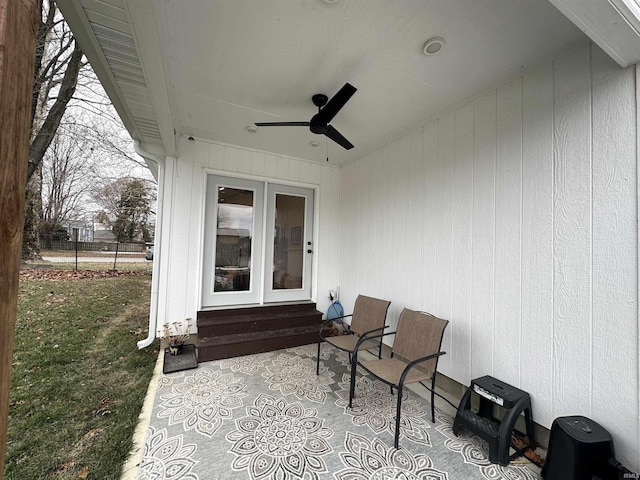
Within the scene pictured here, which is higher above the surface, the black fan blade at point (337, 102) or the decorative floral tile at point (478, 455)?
the black fan blade at point (337, 102)

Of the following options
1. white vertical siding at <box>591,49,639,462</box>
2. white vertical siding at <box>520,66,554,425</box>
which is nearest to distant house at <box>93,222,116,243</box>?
white vertical siding at <box>520,66,554,425</box>

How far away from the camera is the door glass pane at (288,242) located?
4363 mm

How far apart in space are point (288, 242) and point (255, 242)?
22.0 inches

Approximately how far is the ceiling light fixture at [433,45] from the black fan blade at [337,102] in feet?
1.88

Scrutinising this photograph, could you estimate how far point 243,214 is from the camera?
414 cm

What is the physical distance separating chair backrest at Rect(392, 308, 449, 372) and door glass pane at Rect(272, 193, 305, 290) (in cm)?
217

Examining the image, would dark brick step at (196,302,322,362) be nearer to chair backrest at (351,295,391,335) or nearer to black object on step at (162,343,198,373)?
black object on step at (162,343,198,373)

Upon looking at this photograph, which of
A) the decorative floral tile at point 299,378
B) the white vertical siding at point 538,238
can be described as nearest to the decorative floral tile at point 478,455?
the white vertical siding at point 538,238

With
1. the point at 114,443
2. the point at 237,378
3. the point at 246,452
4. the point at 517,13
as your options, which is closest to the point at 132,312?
the point at 237,378

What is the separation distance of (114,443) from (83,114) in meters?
7.71

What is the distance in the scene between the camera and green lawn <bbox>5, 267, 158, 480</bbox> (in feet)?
5.72

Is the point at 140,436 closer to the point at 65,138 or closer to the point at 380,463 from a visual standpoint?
the point at 380,463

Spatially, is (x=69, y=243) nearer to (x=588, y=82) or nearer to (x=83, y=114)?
(x=83, y=114)

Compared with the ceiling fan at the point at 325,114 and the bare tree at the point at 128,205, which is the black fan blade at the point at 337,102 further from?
the bare tree at the point at 128,205
